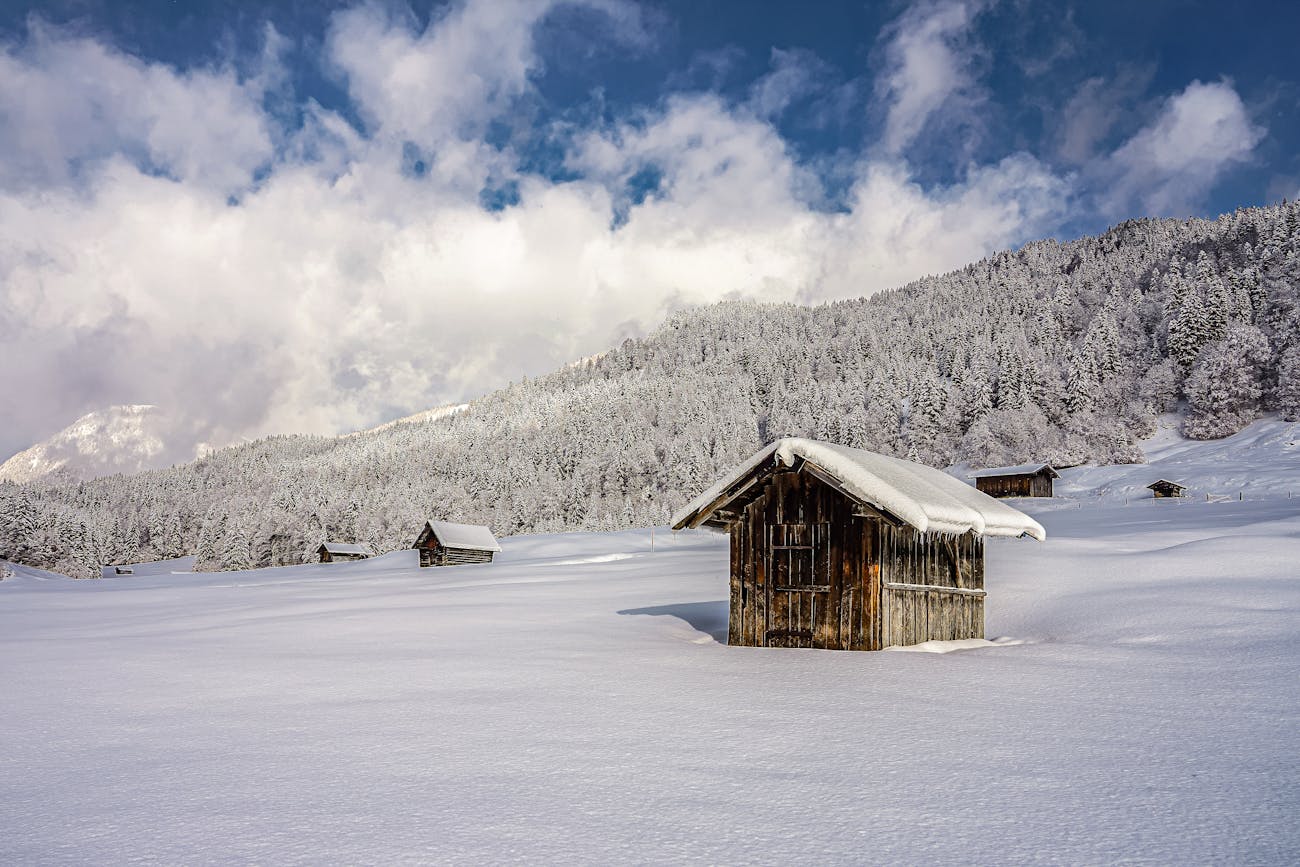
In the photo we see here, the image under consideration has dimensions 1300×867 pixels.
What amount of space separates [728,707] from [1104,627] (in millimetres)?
10514

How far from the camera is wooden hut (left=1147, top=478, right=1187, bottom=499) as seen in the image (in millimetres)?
67375

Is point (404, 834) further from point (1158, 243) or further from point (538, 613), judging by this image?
point (1158, 243)

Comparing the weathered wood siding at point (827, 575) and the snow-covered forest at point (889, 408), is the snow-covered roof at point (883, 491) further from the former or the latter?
the snow-covered forest at point (889, 408)

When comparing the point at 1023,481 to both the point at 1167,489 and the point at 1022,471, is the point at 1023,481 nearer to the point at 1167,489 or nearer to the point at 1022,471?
the point at 1022,471

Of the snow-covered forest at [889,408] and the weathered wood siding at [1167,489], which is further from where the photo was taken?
the snow-covered forest at [889,408]

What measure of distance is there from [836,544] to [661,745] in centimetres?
779

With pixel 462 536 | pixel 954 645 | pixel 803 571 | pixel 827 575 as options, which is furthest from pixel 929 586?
pixel 462 536

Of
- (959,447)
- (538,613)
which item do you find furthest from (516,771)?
(959,447)

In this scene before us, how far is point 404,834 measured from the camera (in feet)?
17.6

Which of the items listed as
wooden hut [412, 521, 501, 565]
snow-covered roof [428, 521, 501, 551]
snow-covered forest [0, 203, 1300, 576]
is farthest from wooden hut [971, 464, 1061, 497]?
→ wooden hut [412, 521, 501, 565]

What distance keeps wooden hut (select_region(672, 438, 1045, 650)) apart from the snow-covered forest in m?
83.1

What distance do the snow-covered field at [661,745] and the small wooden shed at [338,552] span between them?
7429 centimetres

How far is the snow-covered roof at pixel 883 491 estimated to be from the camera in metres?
13.7

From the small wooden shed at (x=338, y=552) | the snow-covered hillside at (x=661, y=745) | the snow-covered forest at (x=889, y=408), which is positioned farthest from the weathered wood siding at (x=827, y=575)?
the snow-covered forest at (x=889, y=408)
